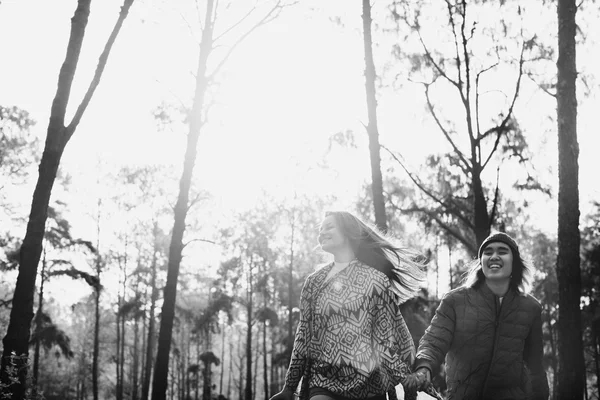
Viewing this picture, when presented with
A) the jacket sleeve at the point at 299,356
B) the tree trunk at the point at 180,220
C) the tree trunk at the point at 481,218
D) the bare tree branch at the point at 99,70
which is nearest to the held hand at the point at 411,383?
the jacket sleeve at the point at 299,356

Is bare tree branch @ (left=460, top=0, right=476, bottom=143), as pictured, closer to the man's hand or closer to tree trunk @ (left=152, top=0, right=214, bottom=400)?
tree trunk @ (left=152, top=0, right=214, bottom=400)

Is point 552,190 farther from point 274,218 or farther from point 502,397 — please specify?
point 274,218

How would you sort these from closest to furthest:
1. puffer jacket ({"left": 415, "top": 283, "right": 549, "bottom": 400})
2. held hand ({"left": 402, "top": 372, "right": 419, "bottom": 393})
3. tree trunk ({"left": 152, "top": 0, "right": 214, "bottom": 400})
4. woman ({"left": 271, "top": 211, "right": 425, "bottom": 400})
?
held hand ({"left": 402, "top": 372, "right": 419, "bottom": 393}) < woman ({"left": 271, "top": 211, "right": 425, "bottom": 400}) < puffer jacket ({"left": 415, "top": 283, "right": 549, "bottom": 400}) < tree trunk ({"left": 152, "top": 0, "right": 214, "bottom": 400})

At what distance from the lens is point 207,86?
1422cm

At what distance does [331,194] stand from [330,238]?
20.9 meters

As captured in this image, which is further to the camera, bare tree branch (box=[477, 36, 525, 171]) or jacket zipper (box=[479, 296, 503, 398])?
bare tree branch (box=[477, 36, 525, 171])

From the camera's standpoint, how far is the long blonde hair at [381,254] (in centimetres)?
455

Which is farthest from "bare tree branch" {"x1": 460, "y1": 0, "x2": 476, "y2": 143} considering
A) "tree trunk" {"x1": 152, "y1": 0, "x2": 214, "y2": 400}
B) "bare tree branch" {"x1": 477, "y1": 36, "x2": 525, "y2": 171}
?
"tree trunk" {"x1": 152, "y1": 0, "x2": 214, "y2": 400}

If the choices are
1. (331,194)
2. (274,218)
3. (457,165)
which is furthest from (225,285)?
(457,165)

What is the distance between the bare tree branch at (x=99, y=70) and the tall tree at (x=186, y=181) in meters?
5.63

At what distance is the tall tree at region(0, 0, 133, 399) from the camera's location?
6.96 meters

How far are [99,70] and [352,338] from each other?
5.76 meters

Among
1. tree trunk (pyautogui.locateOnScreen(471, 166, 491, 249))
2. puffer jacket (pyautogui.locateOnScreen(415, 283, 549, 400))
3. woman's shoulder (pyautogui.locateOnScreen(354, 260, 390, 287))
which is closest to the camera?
puffer jacket (pyautogui.locateOnScreen(415, 283, 549, 400))

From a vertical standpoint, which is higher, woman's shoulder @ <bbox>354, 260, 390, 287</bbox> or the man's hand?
woman's shoulder @ <bbox>354, 260, 390, 287</bbox>
